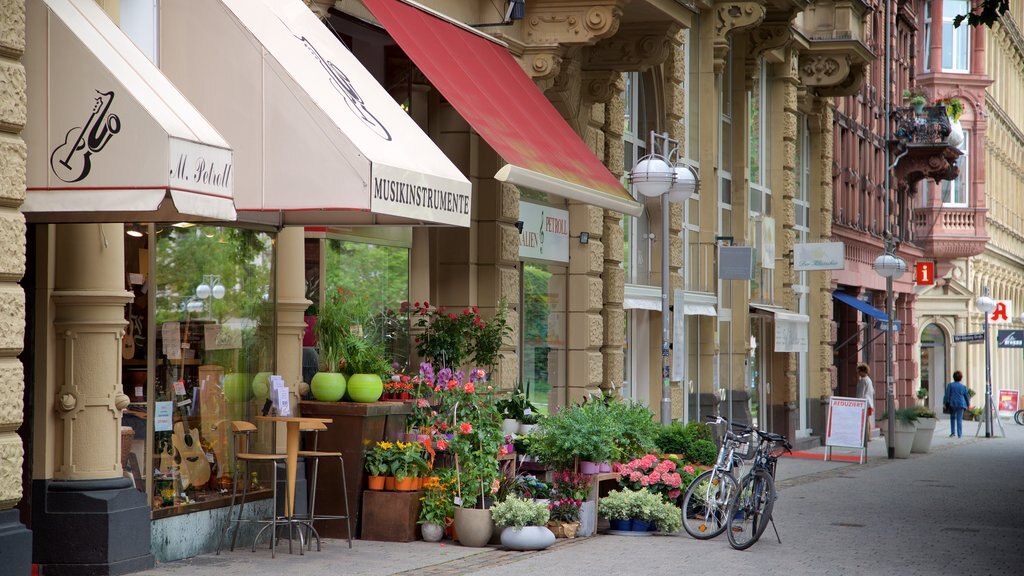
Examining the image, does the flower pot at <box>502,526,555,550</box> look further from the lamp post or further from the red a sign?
the red a sign

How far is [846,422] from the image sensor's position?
2625 centimetres

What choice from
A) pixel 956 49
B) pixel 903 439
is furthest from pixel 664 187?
pixel 956 49

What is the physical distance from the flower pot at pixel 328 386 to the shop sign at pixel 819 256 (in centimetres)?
1644

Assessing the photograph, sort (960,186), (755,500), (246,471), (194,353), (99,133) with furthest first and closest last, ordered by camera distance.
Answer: (960,186) < (755,500) < (246,471) < (194,353) < (99,133)

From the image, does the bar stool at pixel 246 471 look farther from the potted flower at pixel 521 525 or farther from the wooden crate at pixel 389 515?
the potted flower at pixel 521 525

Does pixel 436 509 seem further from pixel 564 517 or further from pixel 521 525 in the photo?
pixel 564 517

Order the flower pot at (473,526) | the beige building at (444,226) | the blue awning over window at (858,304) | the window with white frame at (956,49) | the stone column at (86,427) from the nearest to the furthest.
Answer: the stone column at (86,427), the beige building at (444,226), the flower pot at (473,526), the blue awning over window at (858,304), the window with white frame at (956,49)

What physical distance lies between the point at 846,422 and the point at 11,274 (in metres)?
19.8

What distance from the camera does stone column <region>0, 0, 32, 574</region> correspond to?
8.45 meters

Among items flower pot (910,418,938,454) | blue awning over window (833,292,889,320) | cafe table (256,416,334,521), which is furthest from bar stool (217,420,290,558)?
blue awning over window (833,292,889,320)

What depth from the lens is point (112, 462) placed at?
→ 1030 cm

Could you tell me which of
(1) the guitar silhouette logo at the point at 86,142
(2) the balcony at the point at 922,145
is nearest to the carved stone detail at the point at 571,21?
(1) the guitar silhouette logo at the point at 86,142

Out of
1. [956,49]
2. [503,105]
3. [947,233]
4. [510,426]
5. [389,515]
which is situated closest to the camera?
[389,515]

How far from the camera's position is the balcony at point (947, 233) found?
48.5 metres
